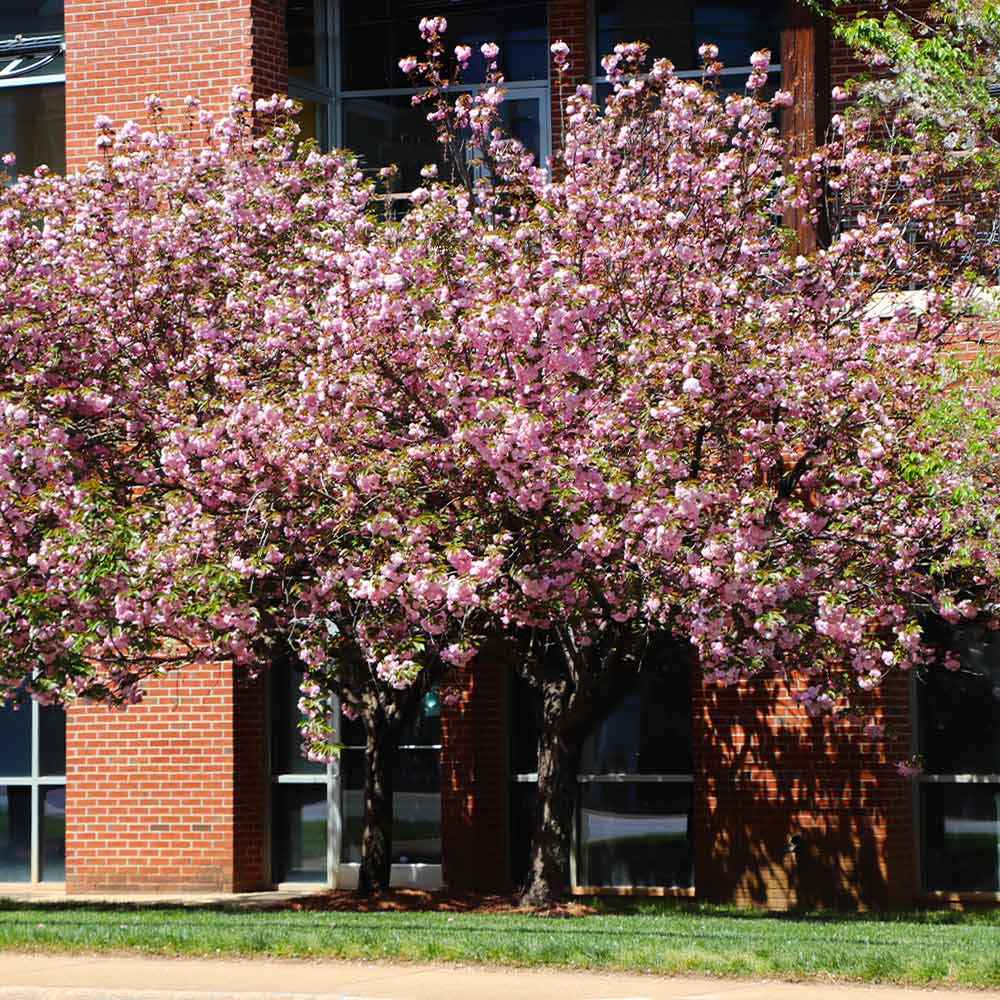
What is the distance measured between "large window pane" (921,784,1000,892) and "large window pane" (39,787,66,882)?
9170 millimetres

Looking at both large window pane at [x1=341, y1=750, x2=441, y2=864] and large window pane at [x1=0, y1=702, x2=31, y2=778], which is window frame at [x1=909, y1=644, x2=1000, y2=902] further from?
large window pane at [x1=0, y1=702, x2=31, y2=778]

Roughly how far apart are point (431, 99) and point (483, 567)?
9.16 m

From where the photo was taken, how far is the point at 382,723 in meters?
18.1

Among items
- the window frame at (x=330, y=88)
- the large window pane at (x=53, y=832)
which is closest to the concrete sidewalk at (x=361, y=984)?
the large window pane at (x=53, y=832)

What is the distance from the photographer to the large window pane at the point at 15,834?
68.9 ft

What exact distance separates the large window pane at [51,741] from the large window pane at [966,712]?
9.17 meters

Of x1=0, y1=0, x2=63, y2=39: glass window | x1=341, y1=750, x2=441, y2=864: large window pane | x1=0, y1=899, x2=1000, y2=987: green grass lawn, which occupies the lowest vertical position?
x1=0, y1=899, x2=1000, y2=987: green grass lawn

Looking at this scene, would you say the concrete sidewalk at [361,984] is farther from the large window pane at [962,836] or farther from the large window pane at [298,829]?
the large window pane at [298,829]

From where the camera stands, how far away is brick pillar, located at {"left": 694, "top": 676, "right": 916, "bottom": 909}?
1825 centimetres

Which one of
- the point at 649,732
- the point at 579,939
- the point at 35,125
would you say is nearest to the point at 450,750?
the point at 649,732

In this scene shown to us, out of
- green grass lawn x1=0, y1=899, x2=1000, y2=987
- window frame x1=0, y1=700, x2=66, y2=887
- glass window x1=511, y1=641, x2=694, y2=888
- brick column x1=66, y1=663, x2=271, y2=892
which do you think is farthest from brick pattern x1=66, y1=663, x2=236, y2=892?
glass window x1=511, y1=641, x2=694, y2=888

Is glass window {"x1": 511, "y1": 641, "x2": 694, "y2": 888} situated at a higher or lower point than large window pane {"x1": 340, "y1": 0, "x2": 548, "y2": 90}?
lower

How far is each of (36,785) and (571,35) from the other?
9994 millimetres

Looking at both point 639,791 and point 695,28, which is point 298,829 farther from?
point 695,28
